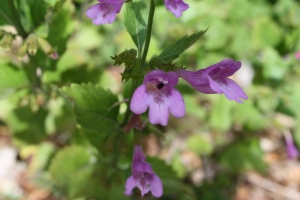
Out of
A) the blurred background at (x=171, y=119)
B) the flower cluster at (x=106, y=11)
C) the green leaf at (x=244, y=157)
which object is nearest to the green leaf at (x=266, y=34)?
the blurred background at (x=171, y=119)

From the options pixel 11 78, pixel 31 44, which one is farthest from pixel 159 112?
pixel 11 78

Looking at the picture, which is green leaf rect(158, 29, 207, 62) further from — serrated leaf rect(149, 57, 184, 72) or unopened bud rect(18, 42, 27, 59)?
unopened bud rect(18, 42, 27, 59)

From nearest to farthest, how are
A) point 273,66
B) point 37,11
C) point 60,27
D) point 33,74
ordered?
point 37,11 → point 60,27 → point 33,74 → point 273,66

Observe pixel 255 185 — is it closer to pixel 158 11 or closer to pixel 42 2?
pixel 158 11

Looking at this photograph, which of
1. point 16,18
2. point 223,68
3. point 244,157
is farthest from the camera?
point 244,157

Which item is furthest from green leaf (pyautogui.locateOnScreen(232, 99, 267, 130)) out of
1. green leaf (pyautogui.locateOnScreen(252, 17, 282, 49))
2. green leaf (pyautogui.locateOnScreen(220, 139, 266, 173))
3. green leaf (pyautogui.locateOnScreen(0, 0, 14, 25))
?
green leaf (pyautogui.locateOnScreen(0, 0, 14, 25))

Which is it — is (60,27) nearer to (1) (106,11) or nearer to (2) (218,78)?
(1) (106,11)
